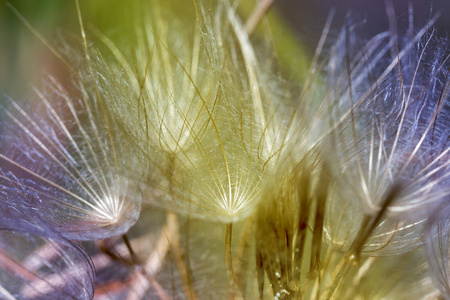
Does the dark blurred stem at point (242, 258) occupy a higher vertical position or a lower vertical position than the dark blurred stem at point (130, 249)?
lower

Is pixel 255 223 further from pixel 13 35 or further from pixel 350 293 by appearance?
pixel 13 35

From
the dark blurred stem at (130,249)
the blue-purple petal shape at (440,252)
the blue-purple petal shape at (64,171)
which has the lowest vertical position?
the blue-purple petal shape at (440,252)

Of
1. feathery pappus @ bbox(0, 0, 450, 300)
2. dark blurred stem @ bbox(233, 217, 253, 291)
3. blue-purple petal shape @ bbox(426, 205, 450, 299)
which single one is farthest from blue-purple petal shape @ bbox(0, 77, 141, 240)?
blue-purple petal shape @ bbox(426, 205, 450, 299)

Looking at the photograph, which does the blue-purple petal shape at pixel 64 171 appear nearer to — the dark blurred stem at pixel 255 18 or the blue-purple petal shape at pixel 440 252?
the dark blurred stem at pixel 255 18

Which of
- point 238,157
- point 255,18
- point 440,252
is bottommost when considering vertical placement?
point 440,252

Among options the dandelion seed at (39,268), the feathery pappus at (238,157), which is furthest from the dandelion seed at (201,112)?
the dandelion seed at (39,268)

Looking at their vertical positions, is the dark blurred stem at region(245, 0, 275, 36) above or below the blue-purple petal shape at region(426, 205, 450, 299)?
above

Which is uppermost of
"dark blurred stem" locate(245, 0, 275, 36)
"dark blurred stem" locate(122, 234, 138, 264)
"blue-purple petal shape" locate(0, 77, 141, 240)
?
"dark blurred stem" locate(245, 0, 275, 36)

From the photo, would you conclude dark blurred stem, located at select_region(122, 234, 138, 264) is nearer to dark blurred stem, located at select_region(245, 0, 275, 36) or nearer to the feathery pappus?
the feathery pappus

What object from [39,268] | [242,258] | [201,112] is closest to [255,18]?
[201,112]

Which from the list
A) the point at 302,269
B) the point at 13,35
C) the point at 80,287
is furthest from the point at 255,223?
the point at 13,35

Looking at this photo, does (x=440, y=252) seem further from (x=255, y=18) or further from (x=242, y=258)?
(x=255, y=18)
